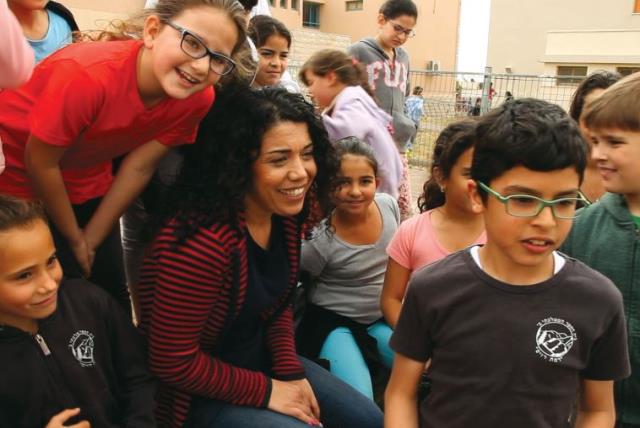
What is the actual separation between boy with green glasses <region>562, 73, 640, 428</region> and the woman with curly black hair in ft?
2.95

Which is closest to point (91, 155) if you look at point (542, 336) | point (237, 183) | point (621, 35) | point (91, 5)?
point (237, 183)

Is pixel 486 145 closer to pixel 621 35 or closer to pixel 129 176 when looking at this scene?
pixel 129 176

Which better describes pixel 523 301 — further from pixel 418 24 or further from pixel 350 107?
pixel 418 24

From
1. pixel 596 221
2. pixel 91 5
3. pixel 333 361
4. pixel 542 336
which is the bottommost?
pixel 333 361

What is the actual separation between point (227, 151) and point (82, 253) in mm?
647

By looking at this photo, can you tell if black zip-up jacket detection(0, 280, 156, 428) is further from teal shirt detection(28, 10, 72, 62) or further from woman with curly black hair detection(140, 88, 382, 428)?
teal shirt detection(28, 10, 72, 62)

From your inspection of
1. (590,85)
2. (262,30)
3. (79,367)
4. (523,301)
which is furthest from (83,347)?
(590,85)

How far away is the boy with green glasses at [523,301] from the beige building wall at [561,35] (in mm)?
24167

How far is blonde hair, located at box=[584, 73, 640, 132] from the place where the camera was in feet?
5.75

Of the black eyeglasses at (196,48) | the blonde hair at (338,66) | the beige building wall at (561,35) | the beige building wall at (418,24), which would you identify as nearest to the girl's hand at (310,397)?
the black eyeglasses at (196,48)

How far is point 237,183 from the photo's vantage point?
188cm

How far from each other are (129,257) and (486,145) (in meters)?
1.72

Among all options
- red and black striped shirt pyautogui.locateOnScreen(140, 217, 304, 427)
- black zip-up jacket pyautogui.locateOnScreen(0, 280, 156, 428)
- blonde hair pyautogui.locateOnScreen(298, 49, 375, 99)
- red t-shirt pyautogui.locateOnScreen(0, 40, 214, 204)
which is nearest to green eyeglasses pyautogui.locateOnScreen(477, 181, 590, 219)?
red and black striped shirt pyautogui.locateOnScreen(140, 217, 304, 427)

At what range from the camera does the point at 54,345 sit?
164cm
